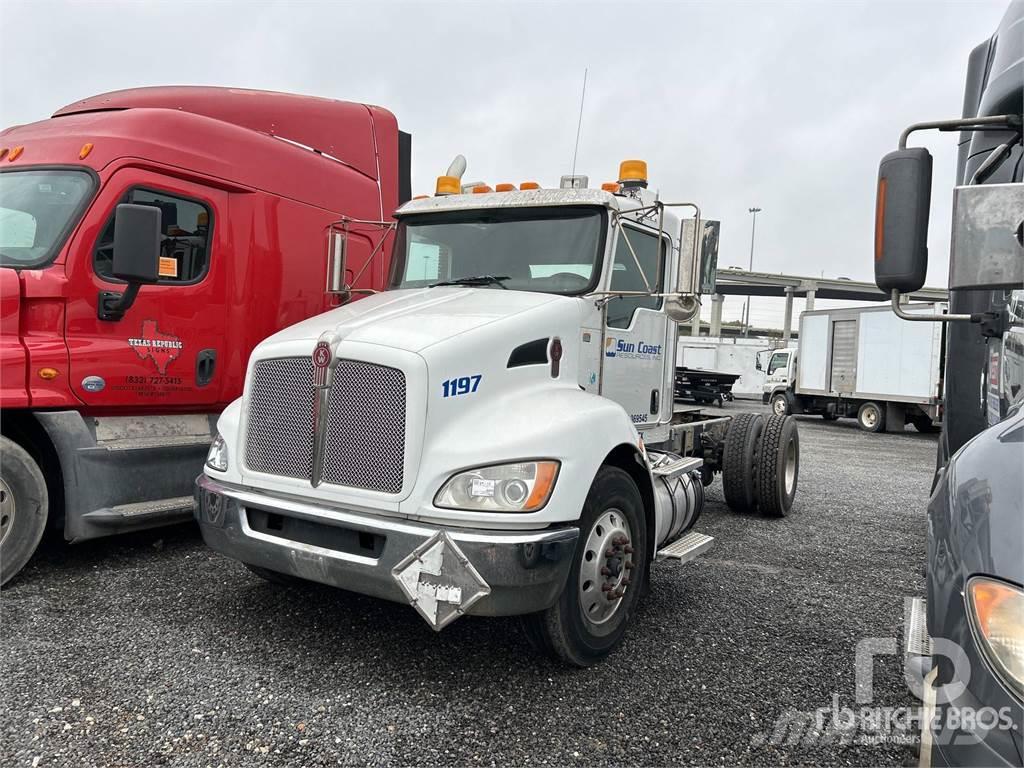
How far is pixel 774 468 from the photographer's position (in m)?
6.61

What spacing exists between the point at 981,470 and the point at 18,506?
4731 mm

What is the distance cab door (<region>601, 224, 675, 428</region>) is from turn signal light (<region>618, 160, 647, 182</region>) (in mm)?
472

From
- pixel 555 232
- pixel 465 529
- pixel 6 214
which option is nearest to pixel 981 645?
pixel 465 529

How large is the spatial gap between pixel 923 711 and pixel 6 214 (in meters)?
5.38

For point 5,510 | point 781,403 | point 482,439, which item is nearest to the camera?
point 482,439

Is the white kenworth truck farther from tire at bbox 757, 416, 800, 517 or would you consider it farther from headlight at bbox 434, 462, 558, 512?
tire at bbox 757, 416, 800, 517

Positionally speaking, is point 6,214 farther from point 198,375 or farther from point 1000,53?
point 1000,53

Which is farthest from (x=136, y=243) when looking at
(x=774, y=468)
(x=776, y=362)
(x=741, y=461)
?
(x=776, y=362)

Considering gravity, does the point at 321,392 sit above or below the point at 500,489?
above

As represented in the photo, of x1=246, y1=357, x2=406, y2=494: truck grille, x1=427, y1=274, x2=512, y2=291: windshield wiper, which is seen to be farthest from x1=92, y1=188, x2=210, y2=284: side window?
x1=427, y1=274, x2=512, y2=291: windshield wiper

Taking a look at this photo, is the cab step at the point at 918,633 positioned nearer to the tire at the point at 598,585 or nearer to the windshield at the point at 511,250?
the tire at the point at 598,585

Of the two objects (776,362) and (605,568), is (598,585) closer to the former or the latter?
(605,568)

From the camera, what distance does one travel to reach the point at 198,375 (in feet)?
16.5

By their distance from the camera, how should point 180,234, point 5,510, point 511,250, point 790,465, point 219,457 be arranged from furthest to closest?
point 790,465 < point 180,234 < point 511,250 < point 5,510 < point 219,457
